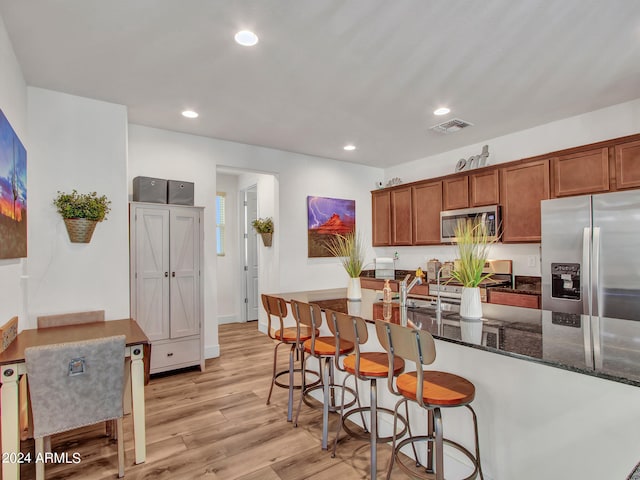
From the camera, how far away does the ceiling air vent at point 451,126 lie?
A: 3.81 m

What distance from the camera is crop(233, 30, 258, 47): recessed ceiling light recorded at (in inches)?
88.5

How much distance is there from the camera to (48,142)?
3.02m

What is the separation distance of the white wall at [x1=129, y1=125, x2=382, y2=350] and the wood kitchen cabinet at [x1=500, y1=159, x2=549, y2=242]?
2.28m

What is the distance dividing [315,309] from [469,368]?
3.28 ft

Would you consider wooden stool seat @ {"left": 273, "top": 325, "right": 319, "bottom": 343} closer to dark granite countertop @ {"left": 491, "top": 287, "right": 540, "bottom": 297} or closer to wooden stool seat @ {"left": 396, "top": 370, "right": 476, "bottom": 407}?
wooden stool seat @ {"left": 396, "top": 370, "right": 476, "bottom": 407}

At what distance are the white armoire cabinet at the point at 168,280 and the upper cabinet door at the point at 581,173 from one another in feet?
12.6

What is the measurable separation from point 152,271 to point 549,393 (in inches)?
138

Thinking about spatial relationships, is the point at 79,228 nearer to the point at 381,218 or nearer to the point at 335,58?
the point at 335,58

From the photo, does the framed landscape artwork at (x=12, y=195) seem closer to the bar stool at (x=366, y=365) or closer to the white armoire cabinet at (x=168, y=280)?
the white armoire cabinet at (x=168, y=280)

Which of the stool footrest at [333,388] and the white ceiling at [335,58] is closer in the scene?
the white ceiling at [335,58]

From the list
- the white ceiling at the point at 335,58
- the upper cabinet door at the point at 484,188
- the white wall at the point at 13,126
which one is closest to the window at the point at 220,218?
the white ceiling at the point at 335,58

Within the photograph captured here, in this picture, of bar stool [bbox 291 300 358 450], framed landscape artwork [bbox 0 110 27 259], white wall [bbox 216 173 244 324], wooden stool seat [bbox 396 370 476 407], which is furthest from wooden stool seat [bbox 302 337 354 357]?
white wall [bbox 216 173 244 324]

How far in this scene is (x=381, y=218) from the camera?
19.0 feet

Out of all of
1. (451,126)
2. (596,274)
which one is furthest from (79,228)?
(596,274)
